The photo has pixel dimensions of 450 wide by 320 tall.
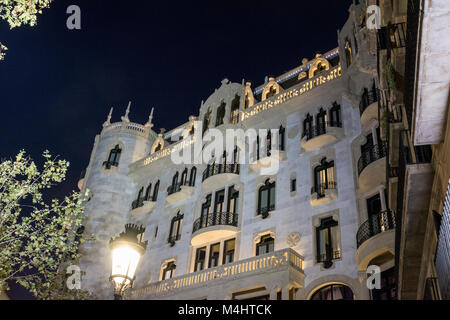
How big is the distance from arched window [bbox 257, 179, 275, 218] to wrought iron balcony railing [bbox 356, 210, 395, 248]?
609cm

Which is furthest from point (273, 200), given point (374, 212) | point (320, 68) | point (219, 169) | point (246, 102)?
point (320, 68)

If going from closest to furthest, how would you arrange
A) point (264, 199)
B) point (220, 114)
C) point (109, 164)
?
point (264, 199)
point (220, 114)
point (109, 164)

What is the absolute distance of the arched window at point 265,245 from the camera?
2356 centimetres

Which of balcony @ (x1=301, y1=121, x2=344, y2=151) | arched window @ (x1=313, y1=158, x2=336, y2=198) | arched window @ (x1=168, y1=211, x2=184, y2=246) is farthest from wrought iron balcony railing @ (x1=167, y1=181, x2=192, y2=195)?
arched window @ (x1=313, y1=158, x2=336, y2=198)

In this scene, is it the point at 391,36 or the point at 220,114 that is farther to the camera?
the point at 220,114

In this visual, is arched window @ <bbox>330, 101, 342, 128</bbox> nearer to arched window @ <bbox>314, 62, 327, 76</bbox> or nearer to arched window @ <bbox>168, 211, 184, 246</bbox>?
arched window @ <bbox>314, 62, 327, 76</bbox>

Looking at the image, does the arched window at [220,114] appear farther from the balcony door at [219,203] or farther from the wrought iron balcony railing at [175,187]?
the balcony door at [219,203]

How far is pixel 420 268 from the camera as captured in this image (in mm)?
13133

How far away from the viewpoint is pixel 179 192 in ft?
98.5

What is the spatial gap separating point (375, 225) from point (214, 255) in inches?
396

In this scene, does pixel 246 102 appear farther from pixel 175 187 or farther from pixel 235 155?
pixel 175 187
